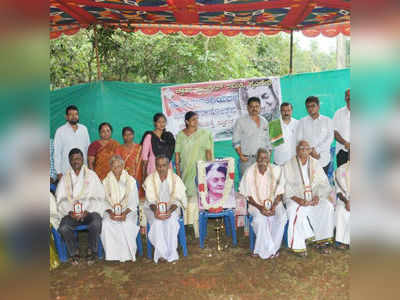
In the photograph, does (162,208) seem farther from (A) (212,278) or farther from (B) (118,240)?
(A) (212,278)

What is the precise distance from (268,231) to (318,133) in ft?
5.89

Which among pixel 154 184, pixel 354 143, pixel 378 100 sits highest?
pixel 378 100

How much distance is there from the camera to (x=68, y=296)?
3695mm

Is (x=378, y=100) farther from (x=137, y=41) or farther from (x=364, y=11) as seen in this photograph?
(x=137, y=41)

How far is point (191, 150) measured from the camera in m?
5.48

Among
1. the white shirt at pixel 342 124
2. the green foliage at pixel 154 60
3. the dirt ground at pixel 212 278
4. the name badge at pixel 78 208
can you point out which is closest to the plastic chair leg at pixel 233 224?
the dirt ground at pixel 212 278

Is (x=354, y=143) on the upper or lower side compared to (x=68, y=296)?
upper

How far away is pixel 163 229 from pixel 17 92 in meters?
3.97

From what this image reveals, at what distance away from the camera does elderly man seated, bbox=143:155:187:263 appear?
452 centimetres

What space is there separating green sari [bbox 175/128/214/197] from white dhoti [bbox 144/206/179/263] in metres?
0.99

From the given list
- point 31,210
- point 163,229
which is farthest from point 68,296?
point 31,210

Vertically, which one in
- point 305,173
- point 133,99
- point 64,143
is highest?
point 133,99

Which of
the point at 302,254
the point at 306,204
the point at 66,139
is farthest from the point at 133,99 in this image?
the point at 302,254

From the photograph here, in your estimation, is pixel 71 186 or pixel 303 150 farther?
pixel 303 150
